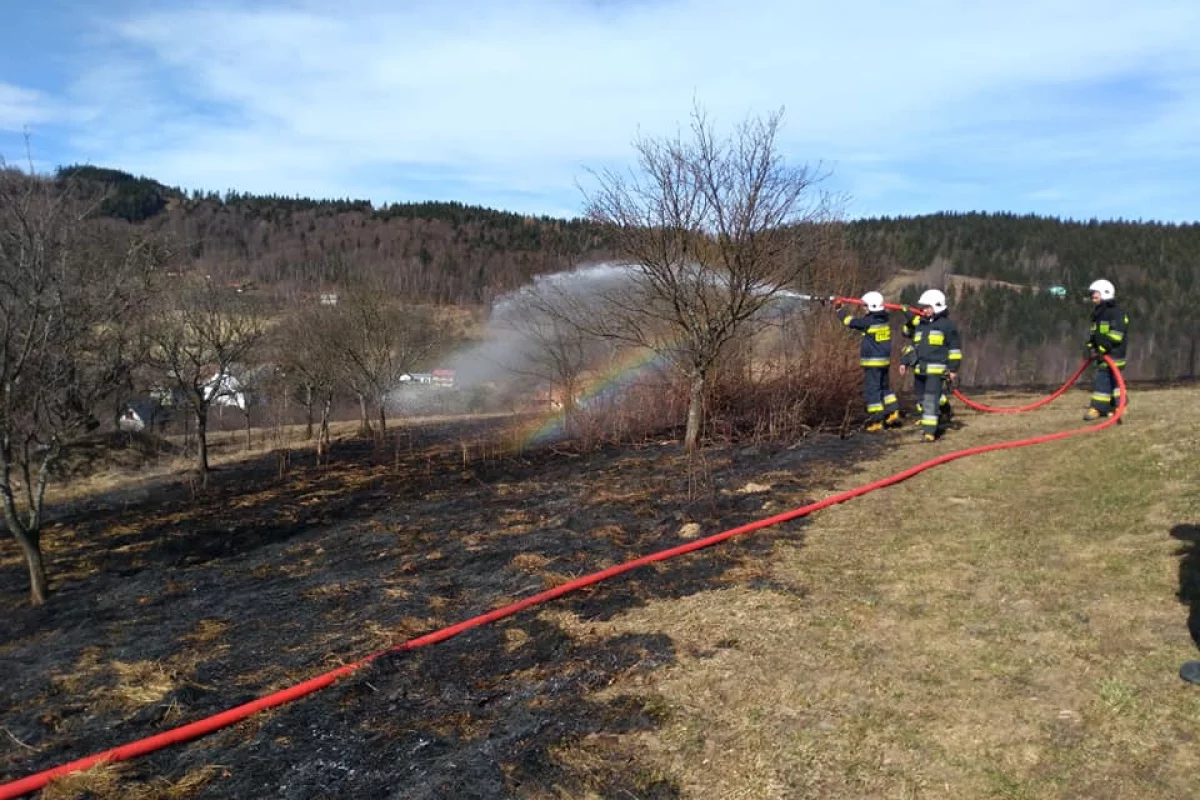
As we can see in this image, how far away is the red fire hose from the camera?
4086 millimetres

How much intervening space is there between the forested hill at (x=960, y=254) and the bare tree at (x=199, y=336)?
37.7 meters

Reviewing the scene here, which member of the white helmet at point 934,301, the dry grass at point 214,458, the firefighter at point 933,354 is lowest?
Result: the dry grass at point 214,458

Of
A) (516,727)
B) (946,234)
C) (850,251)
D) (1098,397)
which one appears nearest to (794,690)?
(516,727)

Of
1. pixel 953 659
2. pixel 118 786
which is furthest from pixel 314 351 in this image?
pixel 953 659

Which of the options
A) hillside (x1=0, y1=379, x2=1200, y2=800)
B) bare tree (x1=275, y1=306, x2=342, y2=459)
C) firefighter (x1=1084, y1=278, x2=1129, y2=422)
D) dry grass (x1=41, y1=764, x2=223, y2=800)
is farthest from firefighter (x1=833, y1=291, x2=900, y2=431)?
bare tree (x1=275, y1=306, x2=342, y2=459)

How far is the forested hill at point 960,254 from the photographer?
250 ft

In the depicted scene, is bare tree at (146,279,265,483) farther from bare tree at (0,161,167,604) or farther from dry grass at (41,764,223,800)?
dry grass at (41,764,223,800)

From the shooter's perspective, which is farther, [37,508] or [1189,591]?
[37,508]

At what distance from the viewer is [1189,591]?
481cm

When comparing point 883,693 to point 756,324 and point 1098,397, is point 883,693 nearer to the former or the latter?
point 1098,397

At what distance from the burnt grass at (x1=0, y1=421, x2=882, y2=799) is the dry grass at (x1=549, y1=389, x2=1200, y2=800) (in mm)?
358

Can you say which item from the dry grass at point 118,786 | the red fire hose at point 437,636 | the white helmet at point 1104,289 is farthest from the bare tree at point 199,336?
the white helmet at point 1104,289

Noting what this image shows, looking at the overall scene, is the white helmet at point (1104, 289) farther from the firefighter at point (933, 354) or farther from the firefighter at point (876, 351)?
the firefighter at point (876, 351)

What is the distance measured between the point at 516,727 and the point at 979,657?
2712 millimetres
